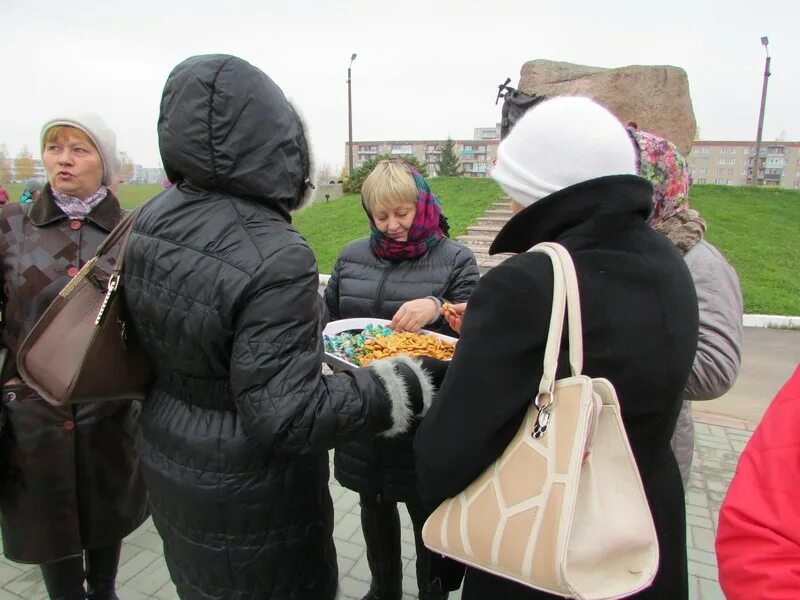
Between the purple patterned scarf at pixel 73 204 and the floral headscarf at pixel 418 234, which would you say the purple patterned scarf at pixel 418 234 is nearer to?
the floral headscarf at pixel 418 234

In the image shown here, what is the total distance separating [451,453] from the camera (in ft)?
3.81

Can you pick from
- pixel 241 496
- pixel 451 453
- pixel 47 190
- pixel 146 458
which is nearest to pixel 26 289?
pixel 47 190

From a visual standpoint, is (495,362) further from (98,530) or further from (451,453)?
(98,530)

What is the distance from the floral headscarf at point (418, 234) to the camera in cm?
239

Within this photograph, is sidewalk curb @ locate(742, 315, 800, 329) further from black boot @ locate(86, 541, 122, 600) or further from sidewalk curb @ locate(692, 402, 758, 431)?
black boot @ locate(86, 541, 122, 600)

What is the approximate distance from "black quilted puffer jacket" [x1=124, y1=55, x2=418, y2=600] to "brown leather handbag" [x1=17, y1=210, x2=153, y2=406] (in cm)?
6

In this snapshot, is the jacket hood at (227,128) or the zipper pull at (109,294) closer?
the jacket hood at (227,128)

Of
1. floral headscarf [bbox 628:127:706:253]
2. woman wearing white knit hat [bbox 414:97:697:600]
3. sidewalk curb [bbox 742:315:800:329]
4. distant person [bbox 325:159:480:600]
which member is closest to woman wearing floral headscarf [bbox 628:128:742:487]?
floral headscarf [bbox 628:127:706:253]

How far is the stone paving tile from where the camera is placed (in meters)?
2.66

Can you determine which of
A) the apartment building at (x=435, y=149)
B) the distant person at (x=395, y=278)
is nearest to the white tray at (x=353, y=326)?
the distant person at (x=395, y=278)

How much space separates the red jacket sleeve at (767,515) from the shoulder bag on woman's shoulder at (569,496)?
0.45ft

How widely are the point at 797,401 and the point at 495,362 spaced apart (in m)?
0.52

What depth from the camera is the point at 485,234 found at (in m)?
12.1

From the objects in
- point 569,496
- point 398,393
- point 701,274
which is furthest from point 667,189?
point 569,496
